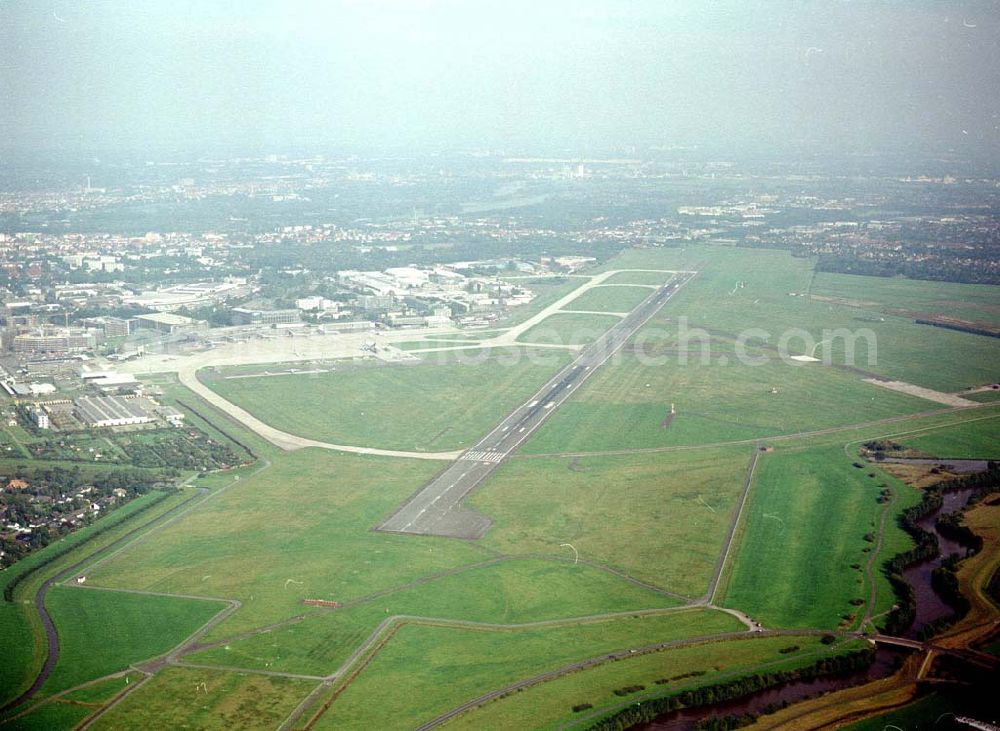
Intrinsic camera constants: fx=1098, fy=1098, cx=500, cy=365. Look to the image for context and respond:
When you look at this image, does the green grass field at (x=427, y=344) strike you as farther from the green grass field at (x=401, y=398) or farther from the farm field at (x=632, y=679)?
the farm field at (x=632, y=679)

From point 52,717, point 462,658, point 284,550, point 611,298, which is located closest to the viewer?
point 52,717

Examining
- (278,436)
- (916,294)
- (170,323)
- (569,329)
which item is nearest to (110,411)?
(278,436)

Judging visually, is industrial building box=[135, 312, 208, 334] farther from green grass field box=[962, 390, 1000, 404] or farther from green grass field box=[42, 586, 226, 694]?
green grass field box=[962, 390, 1000, 404]

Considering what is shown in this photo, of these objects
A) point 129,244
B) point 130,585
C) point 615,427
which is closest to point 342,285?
point 129,244

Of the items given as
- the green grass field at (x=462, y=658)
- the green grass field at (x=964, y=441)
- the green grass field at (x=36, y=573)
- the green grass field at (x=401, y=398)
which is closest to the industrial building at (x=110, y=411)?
the green grass field at (x=401, y=398)

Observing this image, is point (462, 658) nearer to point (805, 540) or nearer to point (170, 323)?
→ point (805, 540)

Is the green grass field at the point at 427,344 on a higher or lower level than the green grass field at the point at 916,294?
lower
